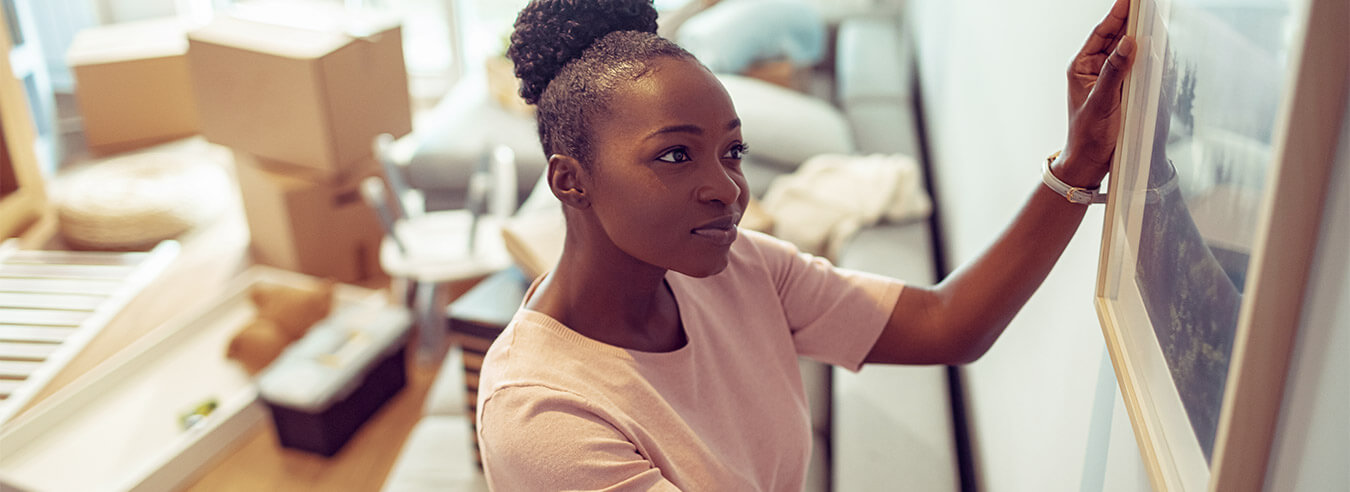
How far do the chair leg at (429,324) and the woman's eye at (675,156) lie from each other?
1890mm

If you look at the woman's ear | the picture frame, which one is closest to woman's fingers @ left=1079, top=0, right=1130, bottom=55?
the woman's ear

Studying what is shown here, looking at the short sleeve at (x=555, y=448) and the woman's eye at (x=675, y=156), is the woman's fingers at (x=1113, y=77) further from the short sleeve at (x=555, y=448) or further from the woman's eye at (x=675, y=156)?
the short sleeve at (x=555, y=448)

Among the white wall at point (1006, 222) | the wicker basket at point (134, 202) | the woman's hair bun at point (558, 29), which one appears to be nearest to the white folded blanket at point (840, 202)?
the white wall at point (1006, 222)

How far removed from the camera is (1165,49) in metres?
0.57

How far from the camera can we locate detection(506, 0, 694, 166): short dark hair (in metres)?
0.79

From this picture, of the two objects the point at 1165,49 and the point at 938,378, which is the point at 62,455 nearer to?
the point at 938,378

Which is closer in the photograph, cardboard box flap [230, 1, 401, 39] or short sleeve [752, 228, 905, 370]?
short sleeve [752, 228, 905, 370]

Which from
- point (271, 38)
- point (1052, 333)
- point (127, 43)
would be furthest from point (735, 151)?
point (127, 43)

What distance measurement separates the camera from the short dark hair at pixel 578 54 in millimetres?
793

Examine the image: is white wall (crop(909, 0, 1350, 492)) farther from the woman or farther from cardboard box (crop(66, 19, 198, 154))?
cardboard box (crop(66, 19, 198, 154))

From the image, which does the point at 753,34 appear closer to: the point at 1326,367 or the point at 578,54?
the point at 578,54

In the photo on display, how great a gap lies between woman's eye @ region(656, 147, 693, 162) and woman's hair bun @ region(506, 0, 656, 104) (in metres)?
0.12

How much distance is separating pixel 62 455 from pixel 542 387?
1602 mm

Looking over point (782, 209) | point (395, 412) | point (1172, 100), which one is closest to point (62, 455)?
point (395, 412)
